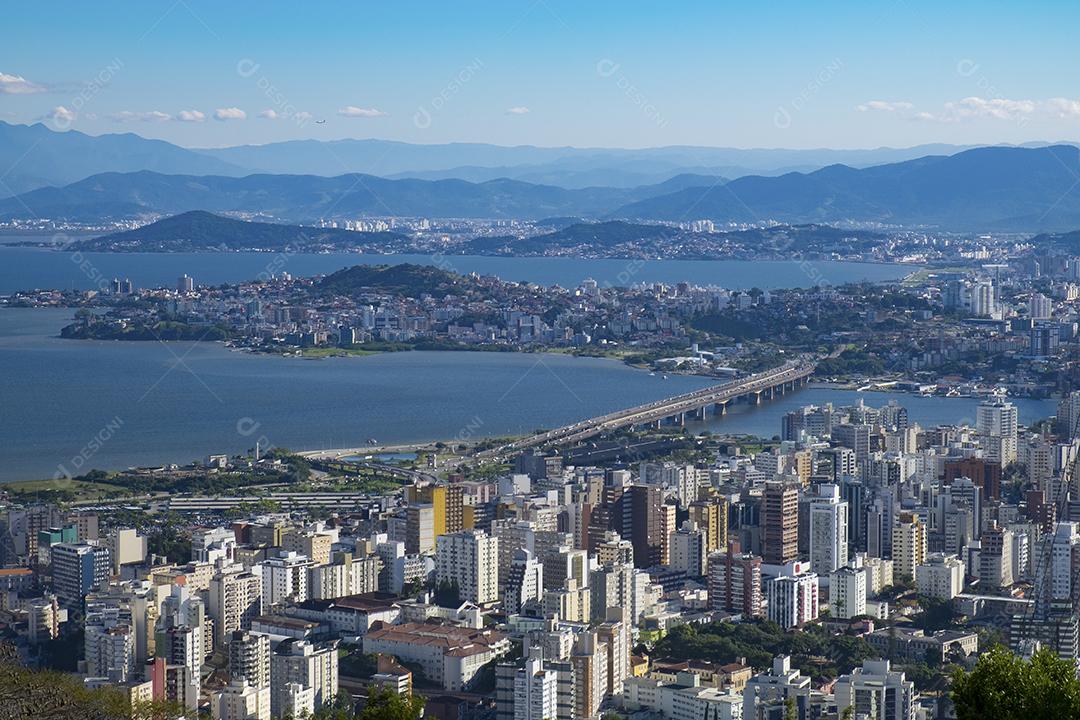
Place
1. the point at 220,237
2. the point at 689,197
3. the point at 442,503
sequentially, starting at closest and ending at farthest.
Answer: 1. the point at 442,503
2. the point at 220,237
3. the point at 689,197

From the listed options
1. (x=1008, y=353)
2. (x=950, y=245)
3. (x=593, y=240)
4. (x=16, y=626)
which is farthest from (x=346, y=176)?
(x=16, y=626)

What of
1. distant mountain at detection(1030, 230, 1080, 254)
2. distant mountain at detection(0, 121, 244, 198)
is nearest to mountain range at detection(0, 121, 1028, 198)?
distant mountain at detection(0, 121, 244, 198)

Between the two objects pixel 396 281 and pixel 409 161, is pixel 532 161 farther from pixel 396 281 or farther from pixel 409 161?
pixel 396 281

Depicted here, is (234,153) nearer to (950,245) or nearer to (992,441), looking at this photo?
(950,245)

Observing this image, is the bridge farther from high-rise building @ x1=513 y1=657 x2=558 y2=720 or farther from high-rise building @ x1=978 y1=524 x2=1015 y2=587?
high-rise building @ x1=513 y1=657 x2=558 y2=720

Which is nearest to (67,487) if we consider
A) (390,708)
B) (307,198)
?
(390,708)

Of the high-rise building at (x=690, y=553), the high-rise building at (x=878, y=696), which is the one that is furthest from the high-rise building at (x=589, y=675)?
the high-rise building at (x=690, y=553)

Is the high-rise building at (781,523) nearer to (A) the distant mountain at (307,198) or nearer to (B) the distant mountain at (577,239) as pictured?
(B) the distant mountain at (577,239)
